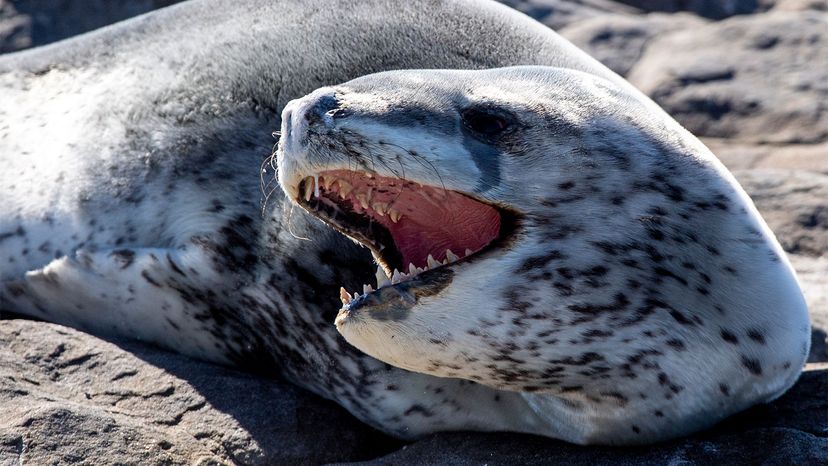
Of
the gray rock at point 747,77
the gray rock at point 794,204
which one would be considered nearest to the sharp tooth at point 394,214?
the gray rock at point 794,204

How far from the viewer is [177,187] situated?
11.7 feet

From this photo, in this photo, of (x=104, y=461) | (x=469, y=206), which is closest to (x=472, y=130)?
(x=469, y=206)

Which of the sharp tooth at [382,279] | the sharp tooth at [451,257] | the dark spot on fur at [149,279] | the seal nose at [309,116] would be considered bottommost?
the dark spot on fur at [149,279]

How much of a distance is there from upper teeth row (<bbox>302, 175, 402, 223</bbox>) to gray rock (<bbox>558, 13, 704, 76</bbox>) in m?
4.31

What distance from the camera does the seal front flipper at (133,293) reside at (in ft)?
11.3

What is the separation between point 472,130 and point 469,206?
0.19 m

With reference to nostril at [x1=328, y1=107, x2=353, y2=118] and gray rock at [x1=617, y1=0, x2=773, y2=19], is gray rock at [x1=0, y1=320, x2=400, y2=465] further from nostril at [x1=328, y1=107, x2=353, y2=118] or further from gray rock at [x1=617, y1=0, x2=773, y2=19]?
gray rock at [x1=617, y1=0, x2=773, y2=19]

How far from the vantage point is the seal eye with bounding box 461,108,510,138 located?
8.56 ft

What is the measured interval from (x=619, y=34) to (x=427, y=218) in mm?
4887

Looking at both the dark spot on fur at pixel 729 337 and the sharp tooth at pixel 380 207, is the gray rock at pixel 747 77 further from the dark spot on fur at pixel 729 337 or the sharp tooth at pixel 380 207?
the sharp tooth at pixel 380 207

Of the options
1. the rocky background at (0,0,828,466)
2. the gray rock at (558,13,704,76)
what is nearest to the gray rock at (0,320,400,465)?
the rocky background at (0,0,828,466)

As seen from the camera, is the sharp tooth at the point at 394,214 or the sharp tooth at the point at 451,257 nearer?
the sharp tooth at the point at 451,257

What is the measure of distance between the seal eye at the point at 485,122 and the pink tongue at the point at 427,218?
0.52ft

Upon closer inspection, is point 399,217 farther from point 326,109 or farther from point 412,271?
point 326,109
